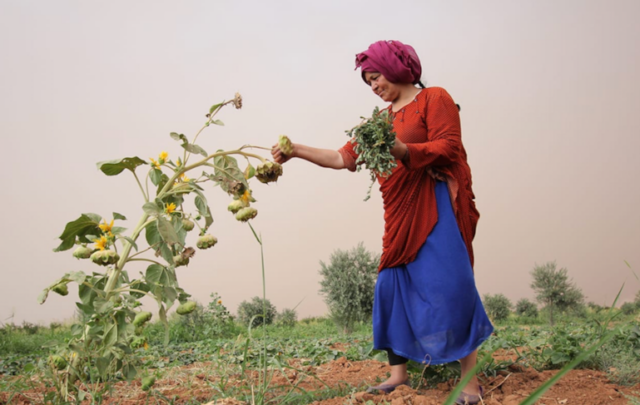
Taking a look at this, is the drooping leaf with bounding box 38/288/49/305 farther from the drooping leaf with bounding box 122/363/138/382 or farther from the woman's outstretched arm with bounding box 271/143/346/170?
the woman's outstretched arm with bounding box 271/143/346/170

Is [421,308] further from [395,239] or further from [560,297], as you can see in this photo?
[560,297]

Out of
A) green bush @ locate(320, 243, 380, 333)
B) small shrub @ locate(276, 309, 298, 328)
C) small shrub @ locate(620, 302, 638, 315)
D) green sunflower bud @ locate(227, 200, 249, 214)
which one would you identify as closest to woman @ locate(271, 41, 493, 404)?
green sunflower bud @ locate(227, 200, 249, 214)

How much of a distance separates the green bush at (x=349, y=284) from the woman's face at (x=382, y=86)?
5490 millimetres

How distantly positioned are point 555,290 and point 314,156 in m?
9.32

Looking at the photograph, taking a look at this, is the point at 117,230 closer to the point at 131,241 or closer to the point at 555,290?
the point at 131,241

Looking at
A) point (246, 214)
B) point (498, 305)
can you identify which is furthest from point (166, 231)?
point (498, 305)

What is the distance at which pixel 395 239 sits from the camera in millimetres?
2994

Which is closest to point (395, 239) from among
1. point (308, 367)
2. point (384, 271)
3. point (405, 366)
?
point (384, 271)

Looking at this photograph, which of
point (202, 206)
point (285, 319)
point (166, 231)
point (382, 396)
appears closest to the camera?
point (166, 231)

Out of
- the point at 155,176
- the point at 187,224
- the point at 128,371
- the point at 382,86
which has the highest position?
the point at 382,86

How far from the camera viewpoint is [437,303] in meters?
2.87

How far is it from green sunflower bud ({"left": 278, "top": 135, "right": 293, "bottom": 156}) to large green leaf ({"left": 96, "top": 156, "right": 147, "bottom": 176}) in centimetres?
69

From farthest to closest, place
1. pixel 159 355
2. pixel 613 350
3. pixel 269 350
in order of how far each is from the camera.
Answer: pixel 159 355, pixel 269 350, pixel 613 350

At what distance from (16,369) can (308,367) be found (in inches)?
129
